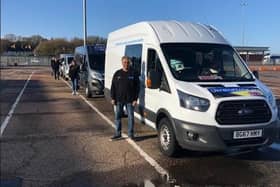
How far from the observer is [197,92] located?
706cm

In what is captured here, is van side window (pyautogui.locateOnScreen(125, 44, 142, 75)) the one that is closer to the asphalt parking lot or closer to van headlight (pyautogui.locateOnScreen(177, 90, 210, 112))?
the asphalt parking lot

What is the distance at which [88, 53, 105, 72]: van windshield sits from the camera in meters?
19.0

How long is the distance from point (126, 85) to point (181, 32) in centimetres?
157

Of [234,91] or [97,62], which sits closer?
[234,91]

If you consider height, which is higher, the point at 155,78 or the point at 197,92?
the point at 155,78

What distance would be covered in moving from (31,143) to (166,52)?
3.40 m

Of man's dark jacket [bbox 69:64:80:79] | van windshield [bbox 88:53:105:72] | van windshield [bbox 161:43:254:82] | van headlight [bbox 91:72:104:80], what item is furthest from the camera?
man's dark jacket [bbox 69:64:80:79]

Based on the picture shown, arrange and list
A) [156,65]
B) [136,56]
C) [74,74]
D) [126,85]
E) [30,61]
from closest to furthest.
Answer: [156,65]
[126,85]
[136,56]
[74,74]
[30,61]

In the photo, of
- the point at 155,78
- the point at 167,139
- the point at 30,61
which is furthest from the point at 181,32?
the point at 30,61

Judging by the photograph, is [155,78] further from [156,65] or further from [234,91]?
[234,91]

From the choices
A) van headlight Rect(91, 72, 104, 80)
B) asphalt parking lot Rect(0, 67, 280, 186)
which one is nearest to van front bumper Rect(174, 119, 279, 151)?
asphalt parking lot Rect(0, 67, 280, 186)

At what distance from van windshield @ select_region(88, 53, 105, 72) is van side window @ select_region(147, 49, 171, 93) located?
33.6 ft

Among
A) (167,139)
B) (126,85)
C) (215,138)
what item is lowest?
(167,139)

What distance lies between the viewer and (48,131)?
10289 mm
